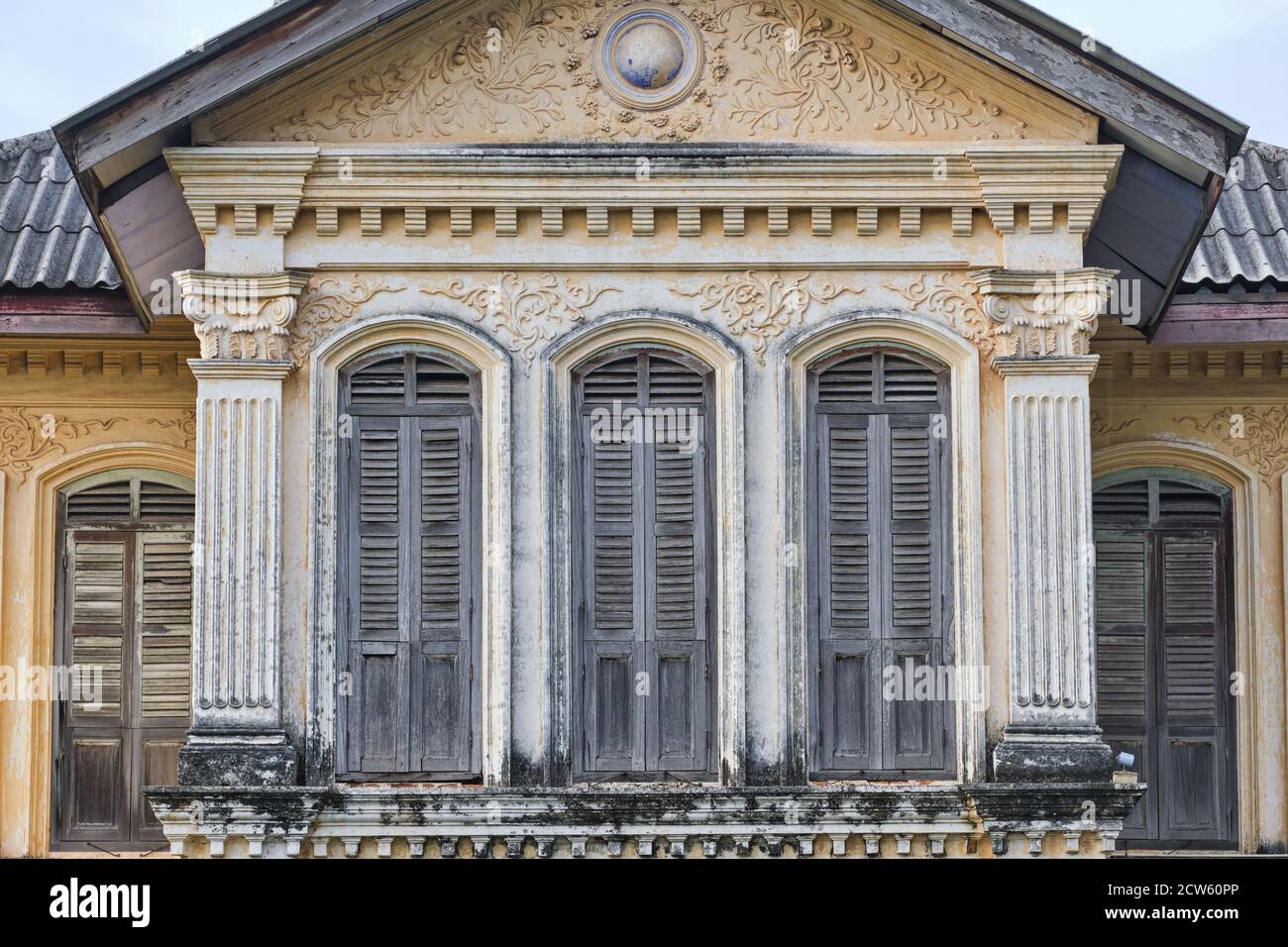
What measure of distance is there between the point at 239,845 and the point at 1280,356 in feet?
25.4

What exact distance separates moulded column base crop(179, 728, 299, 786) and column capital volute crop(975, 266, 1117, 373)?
4682 millimetres

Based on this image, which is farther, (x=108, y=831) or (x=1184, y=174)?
(x=108, y=831)

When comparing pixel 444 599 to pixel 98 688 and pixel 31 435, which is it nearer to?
pixel 98 688

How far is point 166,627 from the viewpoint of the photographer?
14055mm

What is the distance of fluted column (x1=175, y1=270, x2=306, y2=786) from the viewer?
1144 cm

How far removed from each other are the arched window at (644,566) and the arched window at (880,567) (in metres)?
0.66

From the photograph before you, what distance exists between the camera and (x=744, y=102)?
39.3 feet

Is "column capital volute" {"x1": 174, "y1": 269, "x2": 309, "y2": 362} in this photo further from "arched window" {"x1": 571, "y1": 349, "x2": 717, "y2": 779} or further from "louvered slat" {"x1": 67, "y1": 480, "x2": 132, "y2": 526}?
"louvered slat" {"x1": 67, "y1": 480, "x2": 132, "y2": 526}

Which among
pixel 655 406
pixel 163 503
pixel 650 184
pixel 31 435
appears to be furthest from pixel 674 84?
pixel 31 435

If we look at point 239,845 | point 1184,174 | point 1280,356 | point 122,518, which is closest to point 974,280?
point 1184,174

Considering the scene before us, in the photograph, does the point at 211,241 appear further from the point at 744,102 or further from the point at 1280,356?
the point at 1280,356

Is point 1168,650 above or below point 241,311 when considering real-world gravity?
below

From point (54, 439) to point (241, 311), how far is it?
304 centimetres

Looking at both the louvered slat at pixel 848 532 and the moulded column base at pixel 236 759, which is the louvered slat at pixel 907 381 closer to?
the louvered slat at pixel 848 532
